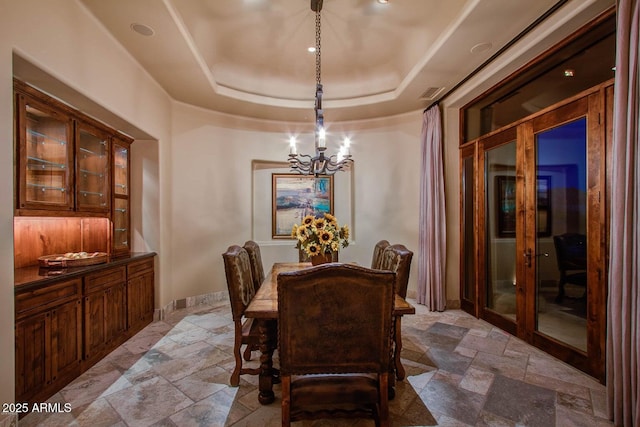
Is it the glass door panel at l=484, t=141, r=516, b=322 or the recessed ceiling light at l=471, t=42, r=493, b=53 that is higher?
the recessed ceiling light at l=471, t=42, r=493, b=53

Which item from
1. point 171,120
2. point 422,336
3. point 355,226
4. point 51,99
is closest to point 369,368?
point 422,336

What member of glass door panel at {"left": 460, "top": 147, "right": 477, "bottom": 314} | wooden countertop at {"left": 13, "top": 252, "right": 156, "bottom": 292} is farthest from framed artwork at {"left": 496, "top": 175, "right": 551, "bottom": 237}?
wooden countertop at {"left": 13, "top": 252, "right": 156, "bottom": 292}

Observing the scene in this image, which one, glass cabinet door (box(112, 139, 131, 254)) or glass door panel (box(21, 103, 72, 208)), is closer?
glass door panel (box(21, 103, 72, 208))

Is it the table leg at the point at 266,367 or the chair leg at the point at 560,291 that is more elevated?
the chair leg at the point at 560,291

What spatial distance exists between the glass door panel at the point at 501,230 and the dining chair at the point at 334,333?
8.40 ft

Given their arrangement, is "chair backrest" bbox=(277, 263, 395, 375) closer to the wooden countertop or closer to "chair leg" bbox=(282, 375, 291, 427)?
"chair leg" bbox=(282, 375, 291, 427)

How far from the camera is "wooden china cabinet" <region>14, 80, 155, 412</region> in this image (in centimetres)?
210

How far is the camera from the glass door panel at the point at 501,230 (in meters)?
3.33

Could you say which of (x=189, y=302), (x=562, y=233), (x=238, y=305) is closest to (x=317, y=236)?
(x=238, y=305)

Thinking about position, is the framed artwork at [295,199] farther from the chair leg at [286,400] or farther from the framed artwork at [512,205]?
the chair leg at [286,400]

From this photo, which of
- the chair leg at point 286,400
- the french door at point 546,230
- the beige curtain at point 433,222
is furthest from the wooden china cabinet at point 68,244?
the french door at point 546,230

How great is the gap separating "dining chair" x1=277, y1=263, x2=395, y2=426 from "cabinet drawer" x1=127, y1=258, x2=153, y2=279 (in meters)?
2.55

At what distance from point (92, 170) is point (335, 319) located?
10.2ft

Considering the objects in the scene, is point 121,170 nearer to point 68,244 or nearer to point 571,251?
point 68,244
